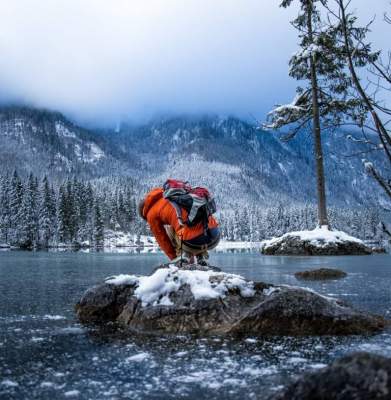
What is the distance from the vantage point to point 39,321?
4801 millimetres

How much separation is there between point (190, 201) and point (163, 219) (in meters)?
0.63

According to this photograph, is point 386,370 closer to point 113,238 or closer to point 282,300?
point 282,300

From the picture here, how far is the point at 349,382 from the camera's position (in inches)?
67.4

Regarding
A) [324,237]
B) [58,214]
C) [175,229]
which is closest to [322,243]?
[324,237]

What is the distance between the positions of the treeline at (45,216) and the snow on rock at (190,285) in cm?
7249

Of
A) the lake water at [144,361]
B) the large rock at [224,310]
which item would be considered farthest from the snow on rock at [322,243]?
the large rock at [224,310]

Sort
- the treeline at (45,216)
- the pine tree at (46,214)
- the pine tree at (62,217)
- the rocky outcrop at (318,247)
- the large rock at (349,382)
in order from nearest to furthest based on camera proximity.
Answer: the large rock at (349,382)
the rocky outcrop at (318,247)
the treeline at (45,216)
the pine tree at (46,214)
the pine tree at (62,217)

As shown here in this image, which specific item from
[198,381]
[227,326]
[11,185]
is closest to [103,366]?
[198,381]

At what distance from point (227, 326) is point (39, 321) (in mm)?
2197

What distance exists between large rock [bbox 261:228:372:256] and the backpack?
1351cm

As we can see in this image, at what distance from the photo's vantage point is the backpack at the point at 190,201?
6156 millimetres

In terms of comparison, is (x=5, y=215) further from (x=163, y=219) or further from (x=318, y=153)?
(x=163, y=219)

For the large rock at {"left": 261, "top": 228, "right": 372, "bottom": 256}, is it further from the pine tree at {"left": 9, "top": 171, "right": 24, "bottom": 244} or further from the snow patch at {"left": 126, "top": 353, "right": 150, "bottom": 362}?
the pine tree at {"left": 9, "top": 171, "right": 24, "bottom": 244}

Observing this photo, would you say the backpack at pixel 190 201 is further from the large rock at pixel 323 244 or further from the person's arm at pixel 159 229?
the large rock at pixel 323 244
